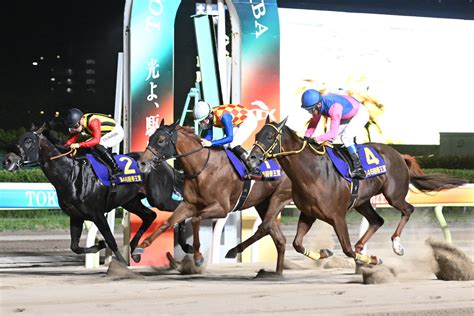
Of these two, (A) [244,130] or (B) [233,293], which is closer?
(B) [233,293]

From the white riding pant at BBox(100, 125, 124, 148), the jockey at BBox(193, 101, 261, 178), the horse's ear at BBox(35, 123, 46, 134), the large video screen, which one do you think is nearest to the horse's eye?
the horse's ear at BBox(35, 123, 46, 134)

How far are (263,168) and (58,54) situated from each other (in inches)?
587

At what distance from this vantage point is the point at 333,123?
8.77m

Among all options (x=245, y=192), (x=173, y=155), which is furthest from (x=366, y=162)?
(x=173, y=155)

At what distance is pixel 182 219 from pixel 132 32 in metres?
2.44

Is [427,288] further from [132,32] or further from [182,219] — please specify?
[132,32]

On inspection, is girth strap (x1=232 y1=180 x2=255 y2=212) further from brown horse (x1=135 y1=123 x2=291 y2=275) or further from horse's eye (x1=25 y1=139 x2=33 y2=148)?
horse's eye (x1=25 y1=139 x2=33 y2=148)

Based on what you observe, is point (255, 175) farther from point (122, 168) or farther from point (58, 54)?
point (58, 54)

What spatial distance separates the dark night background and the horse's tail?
12.8 metres

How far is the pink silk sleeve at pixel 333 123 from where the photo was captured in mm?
8719

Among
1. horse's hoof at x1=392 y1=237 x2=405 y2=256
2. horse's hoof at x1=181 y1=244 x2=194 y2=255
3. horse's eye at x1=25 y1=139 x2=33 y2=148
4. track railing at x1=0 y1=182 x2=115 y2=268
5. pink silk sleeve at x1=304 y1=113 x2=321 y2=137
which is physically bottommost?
horse's hoof at x1=181 y1=244 x2=194 y2=255

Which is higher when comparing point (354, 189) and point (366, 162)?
point (366, 162)

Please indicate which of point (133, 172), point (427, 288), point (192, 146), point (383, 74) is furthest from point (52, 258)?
point (383, 74)

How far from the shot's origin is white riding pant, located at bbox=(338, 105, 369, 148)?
927 centimetres
